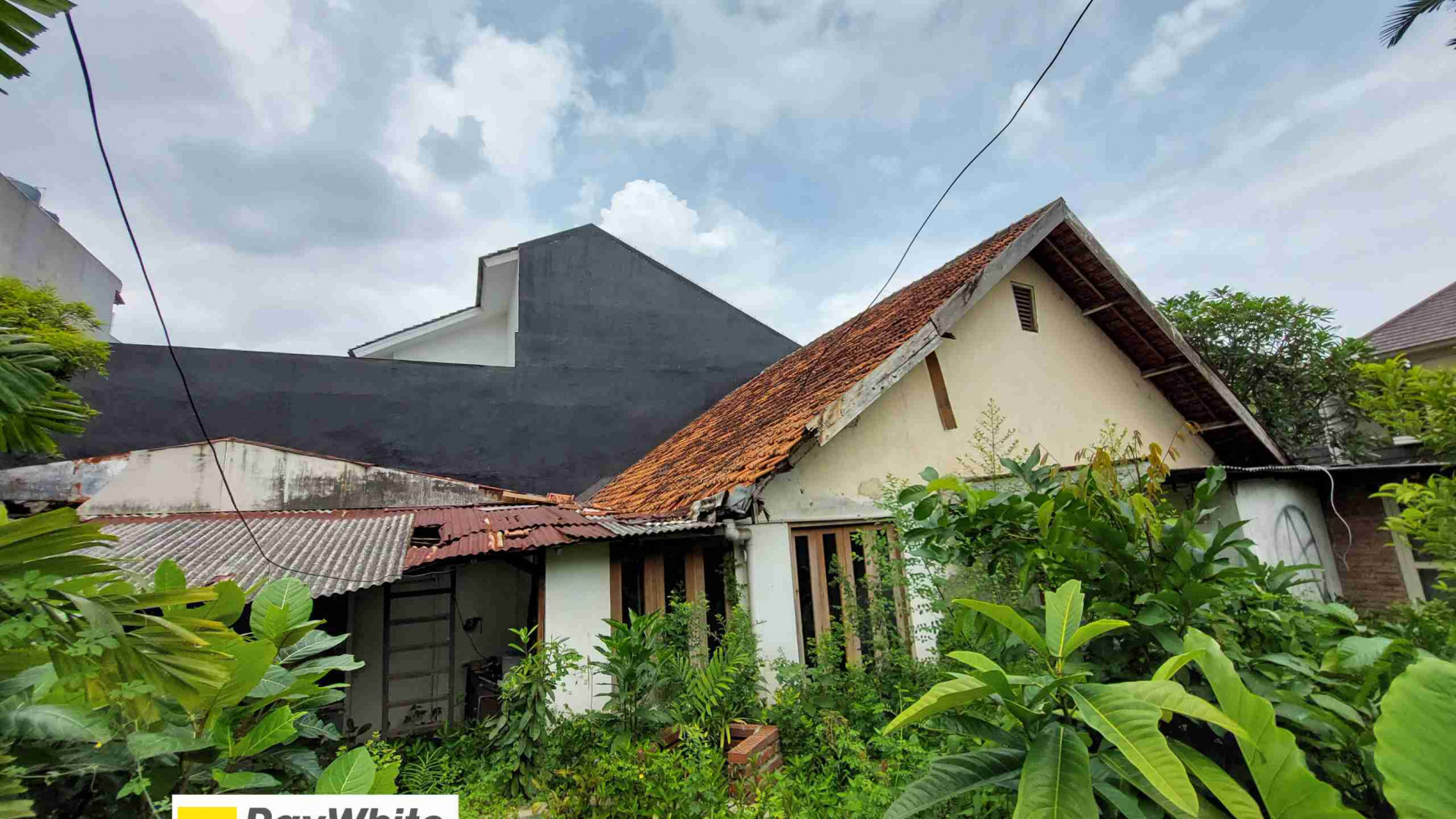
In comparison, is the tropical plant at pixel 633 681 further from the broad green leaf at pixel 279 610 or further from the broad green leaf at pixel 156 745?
the broad green leaf at pixel 156 745

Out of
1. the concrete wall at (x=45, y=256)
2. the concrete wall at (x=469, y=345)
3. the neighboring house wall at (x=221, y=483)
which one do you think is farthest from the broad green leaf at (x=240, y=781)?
the concrete wall at (x=45, y=256)

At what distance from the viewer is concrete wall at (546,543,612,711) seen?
515cm

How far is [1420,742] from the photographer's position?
1.05 metres

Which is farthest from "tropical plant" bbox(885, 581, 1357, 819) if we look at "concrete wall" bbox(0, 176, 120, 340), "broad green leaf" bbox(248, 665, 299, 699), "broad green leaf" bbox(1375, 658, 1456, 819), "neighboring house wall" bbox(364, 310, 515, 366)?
"concrete wall" bbox(0, 176, 120, 340)

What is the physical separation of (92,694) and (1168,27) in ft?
20.7

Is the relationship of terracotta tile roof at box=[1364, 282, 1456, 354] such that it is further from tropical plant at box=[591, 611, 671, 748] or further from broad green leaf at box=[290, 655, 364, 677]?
broad green leaf at box=[290, 655, 364, 677]

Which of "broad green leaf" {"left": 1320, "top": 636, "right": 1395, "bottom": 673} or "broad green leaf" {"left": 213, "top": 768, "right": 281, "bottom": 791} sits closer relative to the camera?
"broad green leaf" {"left": 213, "top": 768, "right": 281, "bottom": 791}

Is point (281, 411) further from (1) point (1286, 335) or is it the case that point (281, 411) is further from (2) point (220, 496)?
(1) point (1286, 335)

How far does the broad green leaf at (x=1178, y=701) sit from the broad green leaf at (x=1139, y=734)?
0.11ft

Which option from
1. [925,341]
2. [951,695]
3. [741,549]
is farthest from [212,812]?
[925,341]

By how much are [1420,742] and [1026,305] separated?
26.1 feet

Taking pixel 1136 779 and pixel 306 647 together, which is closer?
pixel 1136 779

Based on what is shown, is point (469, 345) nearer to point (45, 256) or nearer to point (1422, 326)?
point (45, 256)

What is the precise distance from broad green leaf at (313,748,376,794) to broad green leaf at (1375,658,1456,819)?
2.04 m
